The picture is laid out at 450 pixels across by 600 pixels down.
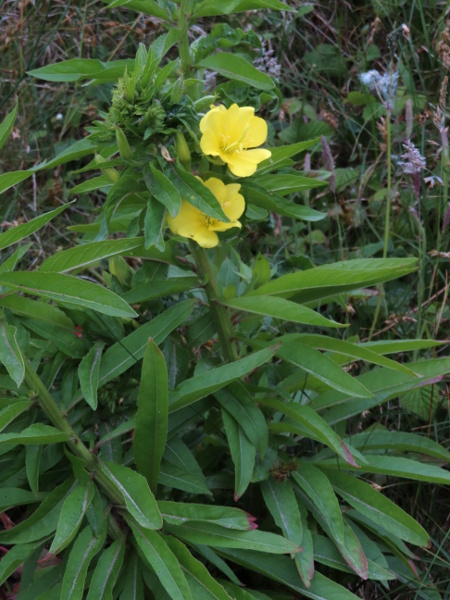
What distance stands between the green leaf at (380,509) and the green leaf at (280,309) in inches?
17.8

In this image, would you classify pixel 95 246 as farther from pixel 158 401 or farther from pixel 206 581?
pixel 206 581

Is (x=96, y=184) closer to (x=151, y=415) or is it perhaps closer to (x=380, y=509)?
(x=151, y=415)

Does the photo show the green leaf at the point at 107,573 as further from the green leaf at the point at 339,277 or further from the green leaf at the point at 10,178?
the green leaf at the point at 10,178

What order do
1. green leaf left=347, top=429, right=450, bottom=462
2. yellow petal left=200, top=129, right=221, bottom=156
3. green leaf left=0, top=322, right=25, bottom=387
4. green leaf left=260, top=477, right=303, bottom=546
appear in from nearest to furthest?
green leaf left=0, top=322, right=25, bottom=387, yellow petal left=200, top=129, right=221, bottom=156, green leaf left=260, top=477, right=303, bottom=546, green leaf left=347, top=429, right=450, bottom=462

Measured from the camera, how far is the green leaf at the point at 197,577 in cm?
148

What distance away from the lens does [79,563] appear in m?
1.47

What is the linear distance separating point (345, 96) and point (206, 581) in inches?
97.5

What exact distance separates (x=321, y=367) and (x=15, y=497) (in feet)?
2.33

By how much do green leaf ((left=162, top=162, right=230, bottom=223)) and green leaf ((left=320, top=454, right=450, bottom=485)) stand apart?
683 mm

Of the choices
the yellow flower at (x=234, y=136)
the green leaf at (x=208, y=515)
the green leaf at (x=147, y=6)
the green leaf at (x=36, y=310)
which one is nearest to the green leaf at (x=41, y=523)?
the green leaf at (x=208, y=515)

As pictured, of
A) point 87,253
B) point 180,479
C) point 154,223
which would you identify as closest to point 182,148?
point 154,223

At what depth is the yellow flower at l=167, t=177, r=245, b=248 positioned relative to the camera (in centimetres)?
146

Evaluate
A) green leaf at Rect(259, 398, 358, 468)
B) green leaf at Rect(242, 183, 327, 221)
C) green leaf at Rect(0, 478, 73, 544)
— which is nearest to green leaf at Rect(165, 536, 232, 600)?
green leaf at Rect(0, 478, 73, 544)

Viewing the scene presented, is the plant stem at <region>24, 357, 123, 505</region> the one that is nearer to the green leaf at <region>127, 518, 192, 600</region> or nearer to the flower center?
the green leaf at <region>127, 518, 192, 600</region>
